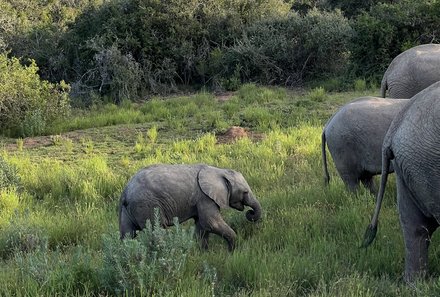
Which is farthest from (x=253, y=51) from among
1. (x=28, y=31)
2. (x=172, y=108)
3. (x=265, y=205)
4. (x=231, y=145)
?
(x=265, y=205)

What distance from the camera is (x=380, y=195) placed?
14.4 ft

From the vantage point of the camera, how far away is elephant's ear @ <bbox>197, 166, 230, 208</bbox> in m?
5.27

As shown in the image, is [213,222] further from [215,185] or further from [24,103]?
[24,103]

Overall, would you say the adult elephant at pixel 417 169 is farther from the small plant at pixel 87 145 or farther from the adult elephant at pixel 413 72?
the small plant at pixel 87 145

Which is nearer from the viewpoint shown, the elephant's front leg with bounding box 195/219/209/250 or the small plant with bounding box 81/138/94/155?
the elephant's front leg with bounding box 195/219/209/250

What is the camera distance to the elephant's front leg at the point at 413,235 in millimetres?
4066

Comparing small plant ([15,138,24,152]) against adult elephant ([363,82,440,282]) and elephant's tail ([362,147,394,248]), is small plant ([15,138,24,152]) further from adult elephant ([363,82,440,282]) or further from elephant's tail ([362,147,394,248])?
adult elephant ([363,82,440,282])

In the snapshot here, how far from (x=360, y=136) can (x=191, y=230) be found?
2.39m

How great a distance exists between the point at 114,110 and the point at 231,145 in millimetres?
5635

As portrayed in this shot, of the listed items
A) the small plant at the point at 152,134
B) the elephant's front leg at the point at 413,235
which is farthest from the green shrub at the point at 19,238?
the small plant at the point at 152,134

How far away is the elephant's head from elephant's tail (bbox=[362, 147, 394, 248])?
4.08ft

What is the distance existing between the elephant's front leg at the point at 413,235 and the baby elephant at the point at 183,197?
156cm

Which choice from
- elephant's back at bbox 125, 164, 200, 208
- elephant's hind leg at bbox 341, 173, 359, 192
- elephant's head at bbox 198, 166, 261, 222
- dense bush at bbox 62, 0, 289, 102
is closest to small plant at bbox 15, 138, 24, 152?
dense bush at bbox 62, 0, 289, 102

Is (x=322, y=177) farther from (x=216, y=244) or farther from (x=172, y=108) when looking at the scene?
(x=172, y=108)
